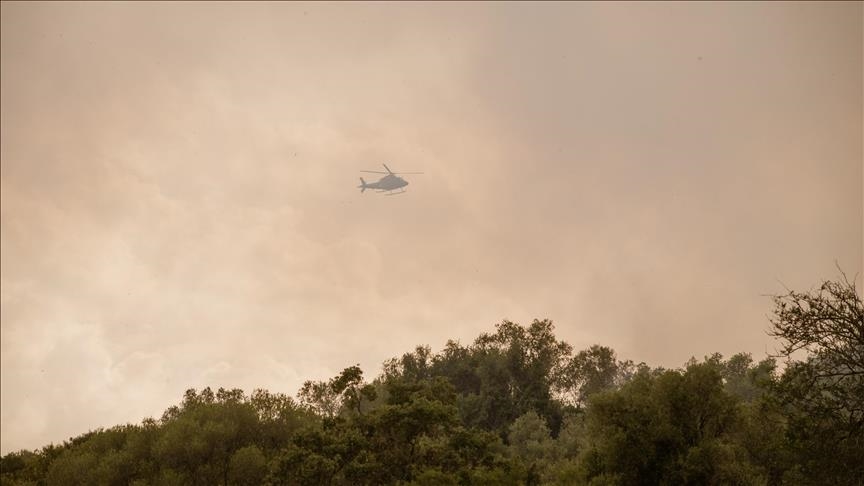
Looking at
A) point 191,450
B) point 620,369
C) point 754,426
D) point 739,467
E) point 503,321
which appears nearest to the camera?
point 739,467

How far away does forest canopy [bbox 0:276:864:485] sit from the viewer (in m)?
34.0

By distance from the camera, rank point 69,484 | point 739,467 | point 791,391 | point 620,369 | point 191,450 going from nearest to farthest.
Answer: point 791,391
point 739,467
point 191,450
point 69,484
point 620,369

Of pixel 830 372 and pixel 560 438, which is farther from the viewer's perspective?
pixel 560 438

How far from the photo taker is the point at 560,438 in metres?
84.2

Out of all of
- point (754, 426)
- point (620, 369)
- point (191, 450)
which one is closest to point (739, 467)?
point (754, 426)

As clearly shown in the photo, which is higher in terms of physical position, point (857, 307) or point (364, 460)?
point (857, 307)

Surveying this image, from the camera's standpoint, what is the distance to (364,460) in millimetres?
47375

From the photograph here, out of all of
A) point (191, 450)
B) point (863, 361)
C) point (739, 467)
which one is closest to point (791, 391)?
point (863, 361)

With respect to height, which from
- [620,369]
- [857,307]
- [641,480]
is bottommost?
[641,480]

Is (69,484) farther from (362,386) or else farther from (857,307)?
(857,307)

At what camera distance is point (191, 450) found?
60.3 m

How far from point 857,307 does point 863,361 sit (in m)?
2.70

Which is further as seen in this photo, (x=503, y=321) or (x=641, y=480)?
(x=503, y=321)

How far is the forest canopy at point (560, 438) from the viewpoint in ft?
112
